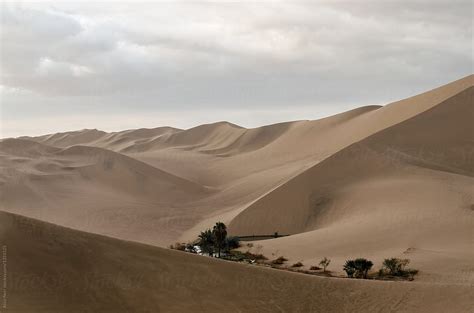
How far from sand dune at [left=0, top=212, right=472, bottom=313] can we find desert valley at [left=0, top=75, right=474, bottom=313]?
0.04 meters

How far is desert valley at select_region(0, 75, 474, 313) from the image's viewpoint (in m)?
14.5

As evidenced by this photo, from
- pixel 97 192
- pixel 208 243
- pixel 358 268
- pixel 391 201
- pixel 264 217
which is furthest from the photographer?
pixel 97 192

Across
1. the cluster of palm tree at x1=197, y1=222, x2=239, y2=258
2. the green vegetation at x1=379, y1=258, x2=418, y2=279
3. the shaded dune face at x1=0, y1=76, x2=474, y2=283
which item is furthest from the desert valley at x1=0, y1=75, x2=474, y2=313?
the cluster of palm tree at x1=197, y1=222, x2=239, y2=258

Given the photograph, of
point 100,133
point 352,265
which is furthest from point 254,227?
point 100,133

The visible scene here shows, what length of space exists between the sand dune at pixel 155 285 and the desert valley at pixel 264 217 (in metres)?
0.04

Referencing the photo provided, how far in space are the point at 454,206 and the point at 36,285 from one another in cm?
2372

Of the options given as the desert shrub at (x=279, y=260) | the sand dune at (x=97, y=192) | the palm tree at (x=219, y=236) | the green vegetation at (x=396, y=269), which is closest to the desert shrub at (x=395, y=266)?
the green vegetation at (x=396, y=269)

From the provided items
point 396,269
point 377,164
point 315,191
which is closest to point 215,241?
point 396,269

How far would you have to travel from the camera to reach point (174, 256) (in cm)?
1652

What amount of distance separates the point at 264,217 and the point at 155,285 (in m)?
23.6

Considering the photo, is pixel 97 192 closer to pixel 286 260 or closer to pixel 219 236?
pixel 219 236

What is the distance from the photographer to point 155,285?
14.8 meters

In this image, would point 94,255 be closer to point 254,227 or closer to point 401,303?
point 401,303

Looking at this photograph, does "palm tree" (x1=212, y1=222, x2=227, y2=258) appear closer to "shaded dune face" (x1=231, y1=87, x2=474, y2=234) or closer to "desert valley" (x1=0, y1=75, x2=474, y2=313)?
"desert valley" (x1=0, y1=75, x2=474, y2=313)
